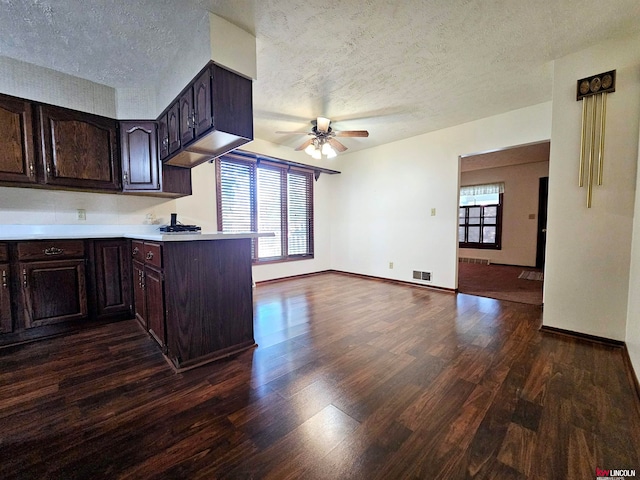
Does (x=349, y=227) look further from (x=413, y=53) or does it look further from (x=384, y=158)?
(x=413, y=53)

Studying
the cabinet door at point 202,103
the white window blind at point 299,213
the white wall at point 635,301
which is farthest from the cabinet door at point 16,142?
the white wall at point 635,301

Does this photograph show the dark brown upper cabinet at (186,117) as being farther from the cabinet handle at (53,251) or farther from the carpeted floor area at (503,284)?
the carpeted floor area at (503,284)

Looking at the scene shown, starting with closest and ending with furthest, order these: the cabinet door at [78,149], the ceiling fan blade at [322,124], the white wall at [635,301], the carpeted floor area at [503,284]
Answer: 1. the white wall at [635,301]
2. the cabinet door at [78,149]
3. the ceiling fan blade at [322,124]
4. the carpeted floor area at [503,284]

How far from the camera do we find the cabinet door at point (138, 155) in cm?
291

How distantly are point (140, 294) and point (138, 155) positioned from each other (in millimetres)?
1556

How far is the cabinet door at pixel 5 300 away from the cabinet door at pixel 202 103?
199 cm

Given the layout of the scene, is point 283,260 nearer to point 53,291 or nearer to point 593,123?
point 53,291

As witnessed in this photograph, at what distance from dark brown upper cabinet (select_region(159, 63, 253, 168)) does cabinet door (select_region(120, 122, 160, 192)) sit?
0.81 meters

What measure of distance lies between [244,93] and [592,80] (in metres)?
2.93

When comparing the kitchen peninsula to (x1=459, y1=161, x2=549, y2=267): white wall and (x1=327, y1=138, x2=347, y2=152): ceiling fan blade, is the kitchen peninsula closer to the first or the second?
(x1=327, y1=138, x2=347, y2=152): ceiling fan blade

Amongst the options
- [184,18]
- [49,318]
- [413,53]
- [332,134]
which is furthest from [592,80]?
[49,318]

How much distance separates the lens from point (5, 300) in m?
2.22

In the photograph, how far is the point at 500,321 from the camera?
273 centimetres

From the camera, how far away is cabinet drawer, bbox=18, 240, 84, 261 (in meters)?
2.29
